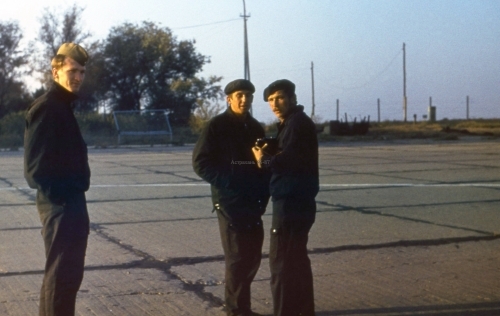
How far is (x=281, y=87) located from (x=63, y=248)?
1.80m

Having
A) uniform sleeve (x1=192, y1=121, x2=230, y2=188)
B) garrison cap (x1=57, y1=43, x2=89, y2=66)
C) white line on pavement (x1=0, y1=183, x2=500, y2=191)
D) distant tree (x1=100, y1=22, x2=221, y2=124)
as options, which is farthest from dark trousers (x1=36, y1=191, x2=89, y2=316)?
distant tree (x1=100, y1=22, x2=221, y2=124)

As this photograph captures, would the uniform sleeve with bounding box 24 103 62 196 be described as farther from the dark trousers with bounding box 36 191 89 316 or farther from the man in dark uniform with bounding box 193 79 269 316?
the man in dark uniform with bounding box 193 79 269 316

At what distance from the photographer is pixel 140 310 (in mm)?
6133

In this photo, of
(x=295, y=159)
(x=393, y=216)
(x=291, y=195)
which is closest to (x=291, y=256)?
(x=291, y=195)

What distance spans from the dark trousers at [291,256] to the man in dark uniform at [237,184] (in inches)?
13.9

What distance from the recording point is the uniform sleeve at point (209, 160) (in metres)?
5.74

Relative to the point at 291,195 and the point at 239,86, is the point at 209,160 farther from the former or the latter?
the point at 291,195

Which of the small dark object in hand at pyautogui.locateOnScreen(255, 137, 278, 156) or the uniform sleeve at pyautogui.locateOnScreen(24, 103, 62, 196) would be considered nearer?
the uniform sleeve at pyautogui.locateOnScreen(24, 103, 62, 196)

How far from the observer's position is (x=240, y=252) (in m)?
5.73

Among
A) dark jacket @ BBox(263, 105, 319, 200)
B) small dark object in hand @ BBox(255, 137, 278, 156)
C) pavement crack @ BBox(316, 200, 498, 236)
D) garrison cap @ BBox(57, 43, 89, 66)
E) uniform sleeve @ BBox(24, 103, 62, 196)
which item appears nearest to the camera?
uniform sleeve @ BBox(24, 103, 62, 196)

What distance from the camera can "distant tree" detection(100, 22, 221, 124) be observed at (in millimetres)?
55156

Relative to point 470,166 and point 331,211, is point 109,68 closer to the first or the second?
point 470,166

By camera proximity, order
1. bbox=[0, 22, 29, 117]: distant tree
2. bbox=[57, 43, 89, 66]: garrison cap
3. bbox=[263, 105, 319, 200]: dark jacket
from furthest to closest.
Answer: bbox=[0, 22, 29, 117]: distant tree < bbox=[263, 105, 319, 200]: dark jacket < bbox=[57, 43, 89, 66]: garrison cap

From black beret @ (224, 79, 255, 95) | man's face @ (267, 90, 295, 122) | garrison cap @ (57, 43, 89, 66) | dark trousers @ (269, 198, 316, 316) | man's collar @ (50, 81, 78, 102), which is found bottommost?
dark trousers @ (269, 198, 316, 316)
